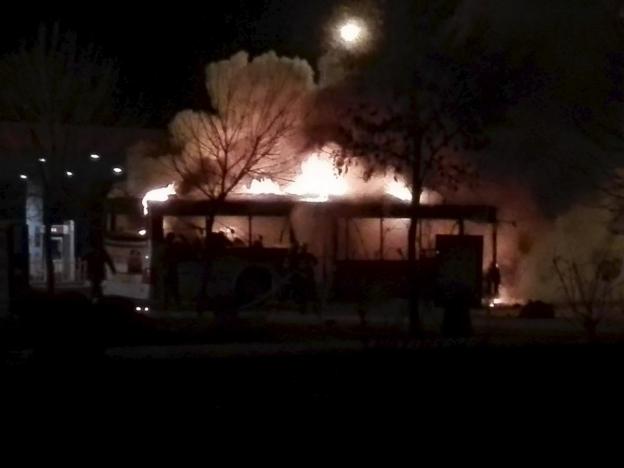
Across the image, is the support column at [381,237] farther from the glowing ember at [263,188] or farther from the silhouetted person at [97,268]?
the silhouetted person at [97,268]

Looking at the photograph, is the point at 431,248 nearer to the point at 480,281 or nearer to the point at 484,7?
the point at 480,281

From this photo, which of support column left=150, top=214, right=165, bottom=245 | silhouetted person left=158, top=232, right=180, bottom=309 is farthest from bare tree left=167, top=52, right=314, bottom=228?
silhouetted person left=158, top=232, right=180, bottom=309

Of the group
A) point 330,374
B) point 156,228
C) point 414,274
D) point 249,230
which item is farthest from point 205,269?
point 330,374

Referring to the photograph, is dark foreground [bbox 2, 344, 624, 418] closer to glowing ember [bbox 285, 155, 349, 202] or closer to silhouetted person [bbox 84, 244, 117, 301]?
silhouetted person [bbox 84, 244, 117, 301]

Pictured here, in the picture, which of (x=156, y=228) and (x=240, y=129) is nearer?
(x=156, y=228)

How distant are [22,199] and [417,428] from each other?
28356 mm

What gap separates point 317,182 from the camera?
3020 cm

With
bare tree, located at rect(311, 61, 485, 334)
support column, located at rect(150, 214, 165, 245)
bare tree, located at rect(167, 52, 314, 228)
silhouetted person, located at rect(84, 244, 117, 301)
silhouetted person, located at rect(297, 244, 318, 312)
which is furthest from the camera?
bare tree, located at rect(167, 52, 314, 228)

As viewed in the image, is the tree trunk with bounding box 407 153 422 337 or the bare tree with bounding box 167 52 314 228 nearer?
the tree trunk with bounding box 407 153 422 337

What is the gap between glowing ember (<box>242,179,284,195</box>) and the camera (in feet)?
95.1

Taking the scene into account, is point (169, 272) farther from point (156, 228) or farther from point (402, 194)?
point (402, 194)

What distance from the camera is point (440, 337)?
706 inches

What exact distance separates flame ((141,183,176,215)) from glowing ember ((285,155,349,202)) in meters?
2.75

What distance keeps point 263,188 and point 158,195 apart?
2682mm
